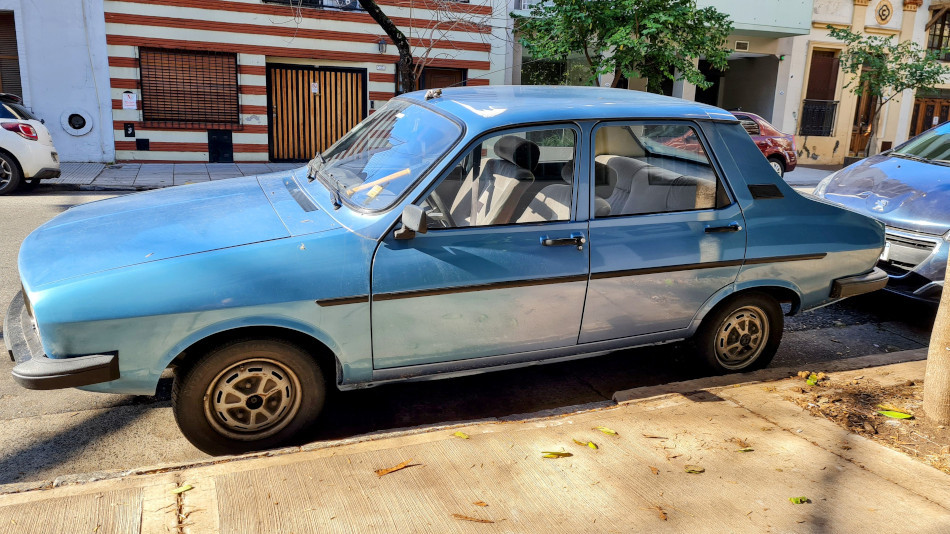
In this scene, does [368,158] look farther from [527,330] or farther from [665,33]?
[665,33]

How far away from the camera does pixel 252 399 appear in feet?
11.6

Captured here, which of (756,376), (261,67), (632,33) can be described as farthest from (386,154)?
(261,67)

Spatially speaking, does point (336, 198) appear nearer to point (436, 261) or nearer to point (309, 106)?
point (436, 261)

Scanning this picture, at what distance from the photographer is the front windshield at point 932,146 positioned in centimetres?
695

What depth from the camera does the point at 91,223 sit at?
3.88 m

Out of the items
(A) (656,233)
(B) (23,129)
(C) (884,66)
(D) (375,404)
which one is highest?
(C) (884,66)

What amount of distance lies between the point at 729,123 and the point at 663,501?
2463 millimetres

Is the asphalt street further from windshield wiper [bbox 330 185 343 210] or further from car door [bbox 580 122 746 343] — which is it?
windshield wiper [bbox 330 185 343 210]

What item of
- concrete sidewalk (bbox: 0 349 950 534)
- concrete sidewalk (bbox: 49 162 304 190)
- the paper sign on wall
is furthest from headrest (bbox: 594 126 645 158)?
the paper sign on wall

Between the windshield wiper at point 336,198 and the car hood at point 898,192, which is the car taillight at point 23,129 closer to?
the windshield wiper at point 336,198

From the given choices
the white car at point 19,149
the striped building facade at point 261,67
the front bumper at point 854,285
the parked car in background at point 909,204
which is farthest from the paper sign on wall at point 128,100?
the front bumper at point 854,285

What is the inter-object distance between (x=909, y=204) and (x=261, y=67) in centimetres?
1510

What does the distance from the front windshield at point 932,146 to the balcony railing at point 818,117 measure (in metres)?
19.0

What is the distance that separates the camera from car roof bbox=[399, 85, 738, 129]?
399 centimetres
